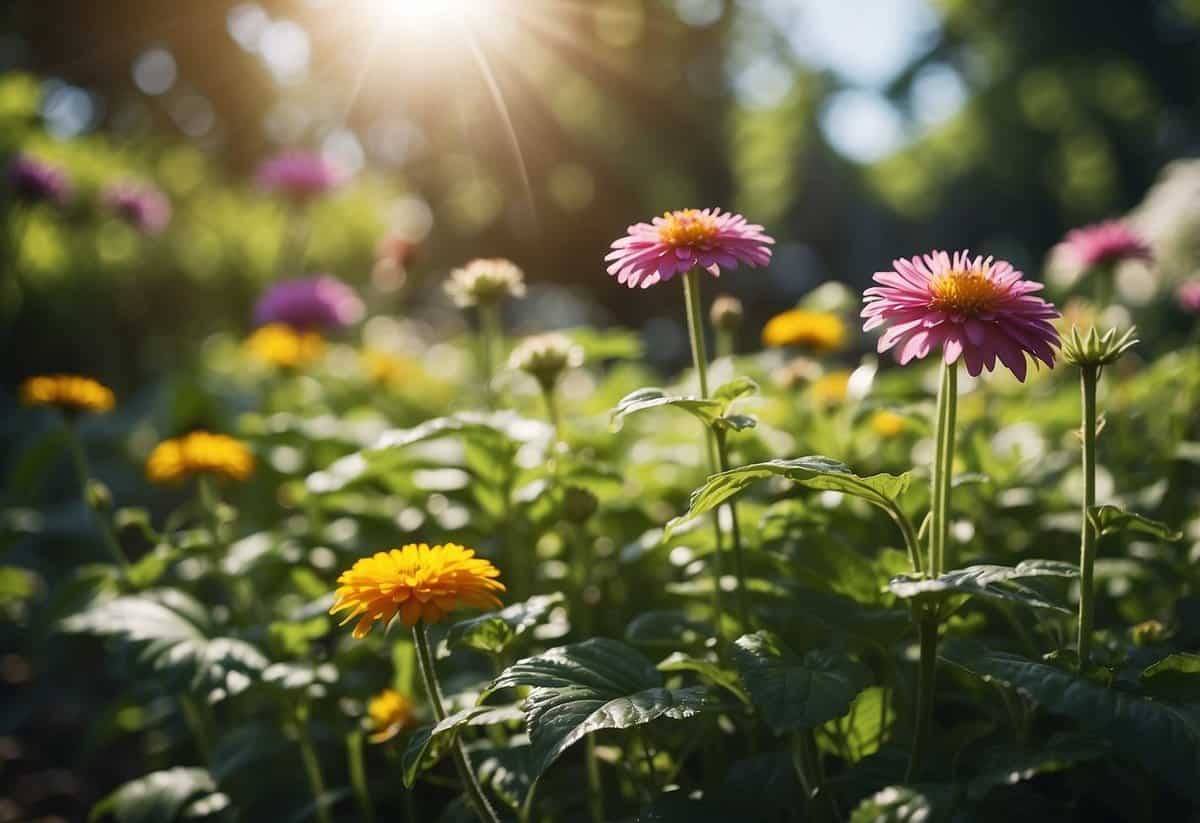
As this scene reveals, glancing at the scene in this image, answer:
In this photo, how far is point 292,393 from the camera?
10.1 ft

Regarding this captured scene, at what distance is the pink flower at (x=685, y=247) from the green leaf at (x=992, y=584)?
1.60ft

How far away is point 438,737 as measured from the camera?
4.14 ft

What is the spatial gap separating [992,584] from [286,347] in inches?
87.4

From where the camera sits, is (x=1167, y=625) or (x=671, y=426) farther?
(x=671, y=426)

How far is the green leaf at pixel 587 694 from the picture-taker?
1.08m

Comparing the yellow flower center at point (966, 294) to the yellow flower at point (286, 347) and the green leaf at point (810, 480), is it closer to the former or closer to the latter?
the green leaf at point (810, 480)

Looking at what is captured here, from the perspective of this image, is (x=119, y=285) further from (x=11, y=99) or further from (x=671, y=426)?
(x=671, y=426)

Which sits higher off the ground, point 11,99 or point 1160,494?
point 11,99

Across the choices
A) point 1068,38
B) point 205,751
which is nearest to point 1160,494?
point 205,751

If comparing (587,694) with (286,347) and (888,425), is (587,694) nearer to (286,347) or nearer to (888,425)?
(888,425)

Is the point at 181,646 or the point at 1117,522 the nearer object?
the point at 1117,522

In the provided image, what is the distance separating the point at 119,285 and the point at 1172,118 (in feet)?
64.2

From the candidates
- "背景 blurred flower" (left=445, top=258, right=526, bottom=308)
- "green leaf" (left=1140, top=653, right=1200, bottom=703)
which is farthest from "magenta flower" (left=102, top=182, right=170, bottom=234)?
"green leaf" (left=1140, top=653, right=1200, bottom=703)

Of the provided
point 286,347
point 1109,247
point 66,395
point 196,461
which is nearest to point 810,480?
point 196,461
